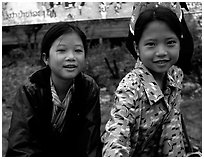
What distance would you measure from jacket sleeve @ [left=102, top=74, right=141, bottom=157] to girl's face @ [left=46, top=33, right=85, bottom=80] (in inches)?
9.6

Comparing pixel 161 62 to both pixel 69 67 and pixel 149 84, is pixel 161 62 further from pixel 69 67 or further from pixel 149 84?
pixel 69 67

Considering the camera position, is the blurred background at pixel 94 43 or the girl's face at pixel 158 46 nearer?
the girl's face at pixel 158 46

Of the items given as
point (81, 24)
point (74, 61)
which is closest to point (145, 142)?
point (74, 61)

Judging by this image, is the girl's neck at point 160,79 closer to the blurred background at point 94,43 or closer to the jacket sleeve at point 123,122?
the jacket sleeve at point 123,122

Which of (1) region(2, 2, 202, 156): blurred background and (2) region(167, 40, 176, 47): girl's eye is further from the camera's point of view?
(1) region(2, 2, 202, 156): blurred background

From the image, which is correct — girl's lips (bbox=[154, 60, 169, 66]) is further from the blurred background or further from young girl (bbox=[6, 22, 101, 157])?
the blurred background

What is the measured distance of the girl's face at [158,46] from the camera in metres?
Result: 1.32

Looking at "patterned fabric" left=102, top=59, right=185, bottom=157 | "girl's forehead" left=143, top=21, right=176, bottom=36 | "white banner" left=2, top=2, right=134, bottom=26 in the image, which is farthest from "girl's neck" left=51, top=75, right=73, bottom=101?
"white banner" left=2, top=2, right=134, bottom=26

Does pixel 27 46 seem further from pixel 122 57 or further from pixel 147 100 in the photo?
pixel 147 100

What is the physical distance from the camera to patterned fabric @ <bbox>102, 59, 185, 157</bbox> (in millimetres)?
1238

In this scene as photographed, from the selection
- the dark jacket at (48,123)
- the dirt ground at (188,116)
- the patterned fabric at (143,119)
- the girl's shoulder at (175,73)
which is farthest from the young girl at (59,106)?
the dirt ground at (188,116)

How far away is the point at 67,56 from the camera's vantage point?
145 centimetres

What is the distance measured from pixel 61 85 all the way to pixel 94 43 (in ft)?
2.46

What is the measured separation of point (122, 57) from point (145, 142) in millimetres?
992
